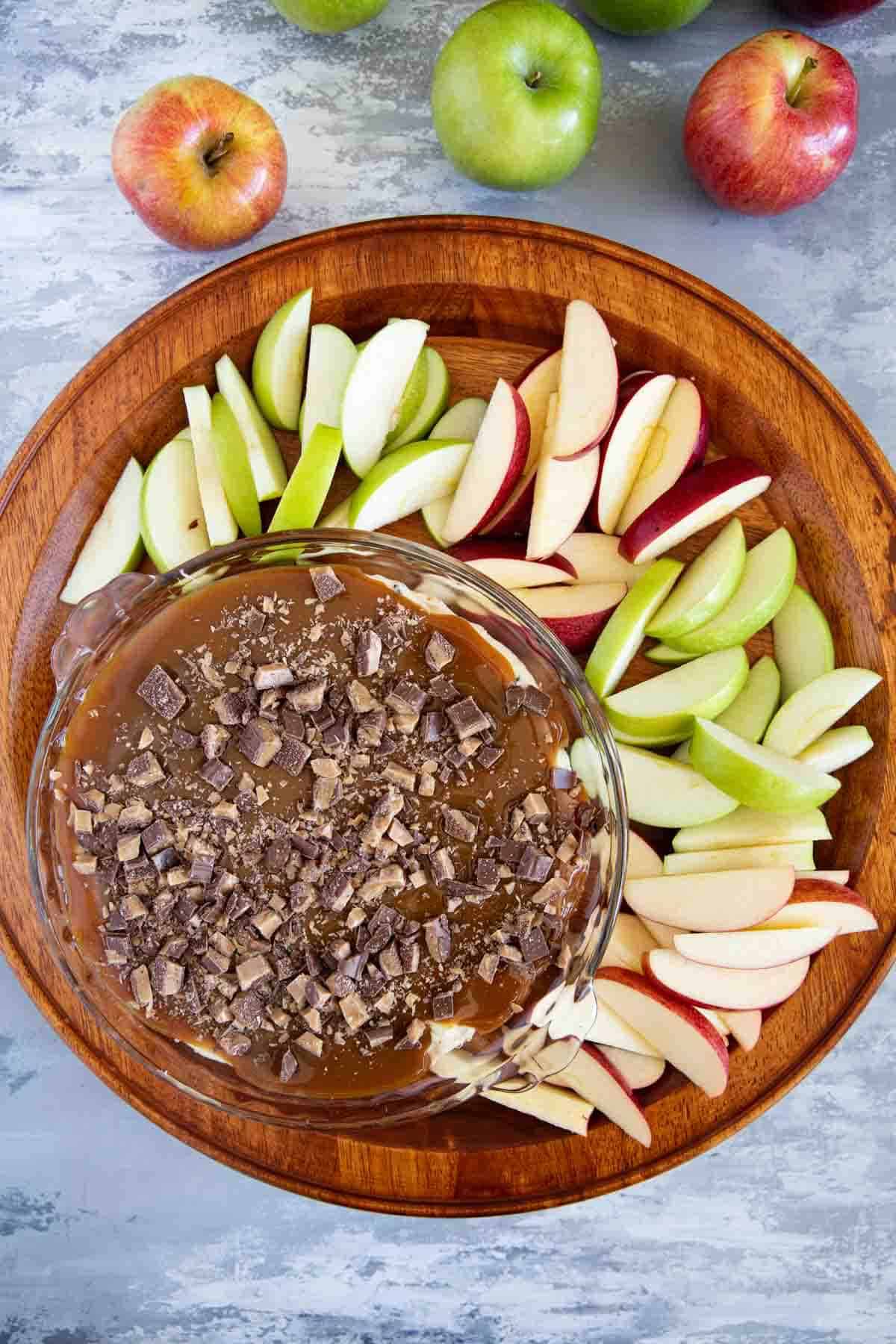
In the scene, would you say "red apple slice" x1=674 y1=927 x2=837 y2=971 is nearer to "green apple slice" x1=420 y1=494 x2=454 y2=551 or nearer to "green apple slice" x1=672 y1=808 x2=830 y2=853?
"green apple slice" x1=672 y1=808 x2=830 y2=853

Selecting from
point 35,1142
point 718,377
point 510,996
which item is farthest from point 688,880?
point 35,1142

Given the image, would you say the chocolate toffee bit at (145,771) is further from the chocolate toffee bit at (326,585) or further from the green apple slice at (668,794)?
the green apple slice at (668,794)

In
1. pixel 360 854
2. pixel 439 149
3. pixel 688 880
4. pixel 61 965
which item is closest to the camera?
pixel 360 854

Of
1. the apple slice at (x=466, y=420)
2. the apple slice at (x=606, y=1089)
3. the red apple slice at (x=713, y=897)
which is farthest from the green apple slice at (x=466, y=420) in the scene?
the apple slice at (x=606, y=1089)

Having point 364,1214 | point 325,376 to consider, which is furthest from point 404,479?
point 364,1214

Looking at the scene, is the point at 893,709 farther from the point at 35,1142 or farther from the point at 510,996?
the point at 35,1142

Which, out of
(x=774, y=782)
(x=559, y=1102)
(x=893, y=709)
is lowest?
(x=559, y=1102)
